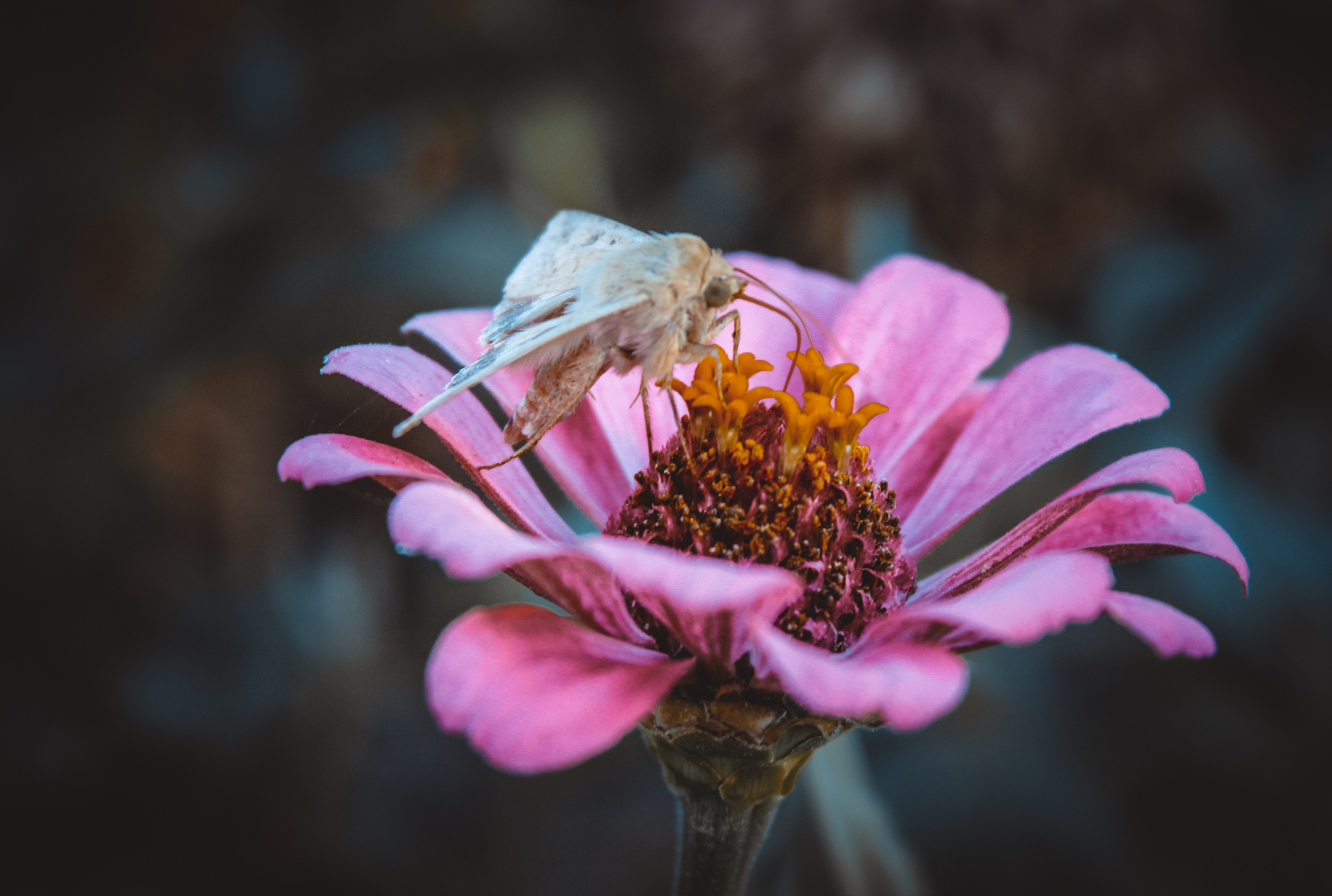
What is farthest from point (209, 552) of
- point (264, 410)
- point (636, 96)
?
point (636, 96)

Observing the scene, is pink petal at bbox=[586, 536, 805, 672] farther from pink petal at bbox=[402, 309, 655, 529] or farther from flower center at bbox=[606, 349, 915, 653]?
pink petal at bbox=[402, 309, 655, 529]

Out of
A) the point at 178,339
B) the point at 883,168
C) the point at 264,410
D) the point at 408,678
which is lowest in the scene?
the point at 408,678

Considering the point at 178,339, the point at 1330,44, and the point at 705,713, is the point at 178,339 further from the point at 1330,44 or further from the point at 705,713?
the point at 1330,44

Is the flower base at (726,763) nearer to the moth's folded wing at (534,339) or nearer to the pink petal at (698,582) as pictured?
the pink petal at (698,582)

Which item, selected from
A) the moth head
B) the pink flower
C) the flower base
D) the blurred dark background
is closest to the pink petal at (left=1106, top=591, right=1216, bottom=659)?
the pink flower

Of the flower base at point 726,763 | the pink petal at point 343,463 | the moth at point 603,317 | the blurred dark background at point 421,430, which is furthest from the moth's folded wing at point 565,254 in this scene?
the blurred dark background at point 421,430
